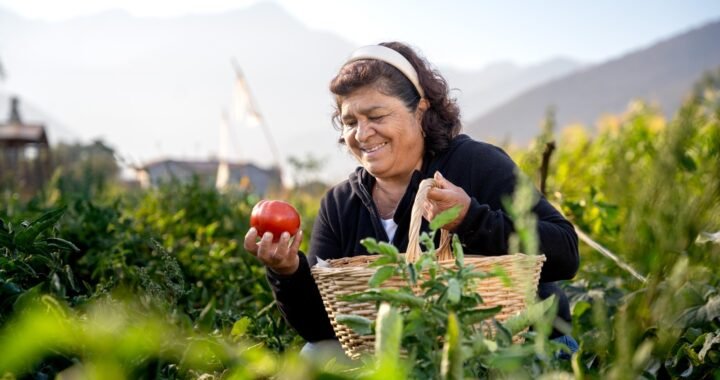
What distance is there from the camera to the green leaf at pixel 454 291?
0.94m

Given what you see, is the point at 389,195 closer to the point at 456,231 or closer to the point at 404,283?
the point at 456,231


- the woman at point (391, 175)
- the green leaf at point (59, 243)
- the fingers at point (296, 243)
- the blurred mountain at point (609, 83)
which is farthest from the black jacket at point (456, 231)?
the blurred mountain at point (609, 83)

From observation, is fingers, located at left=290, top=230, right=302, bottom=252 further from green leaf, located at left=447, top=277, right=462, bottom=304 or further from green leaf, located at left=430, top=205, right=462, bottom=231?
green leaf, located at left=447, top=277, right=462, bottom=304

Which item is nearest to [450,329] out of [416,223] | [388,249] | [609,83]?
[388,249]

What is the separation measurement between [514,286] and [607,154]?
4.65 meters

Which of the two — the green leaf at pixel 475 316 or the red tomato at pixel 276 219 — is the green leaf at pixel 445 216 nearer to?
the green leaf at pixel 475 316

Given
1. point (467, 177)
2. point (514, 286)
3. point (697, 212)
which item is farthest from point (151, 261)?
point (697, 212)

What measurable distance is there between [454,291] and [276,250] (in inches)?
46.3

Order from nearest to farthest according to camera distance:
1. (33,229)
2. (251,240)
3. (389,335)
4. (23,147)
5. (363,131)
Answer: (389,335) < (33,229) < (251,240) < (363,131) < (23,147)

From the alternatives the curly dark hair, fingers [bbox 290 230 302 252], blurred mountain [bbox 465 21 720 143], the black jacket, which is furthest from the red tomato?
blurred mountain [bbox 465 21 720 143]

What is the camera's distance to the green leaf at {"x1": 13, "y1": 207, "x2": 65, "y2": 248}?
54.1 inches

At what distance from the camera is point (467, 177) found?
2436 millimetres

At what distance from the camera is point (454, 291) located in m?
0.94

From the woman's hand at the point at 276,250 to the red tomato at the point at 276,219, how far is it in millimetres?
30
